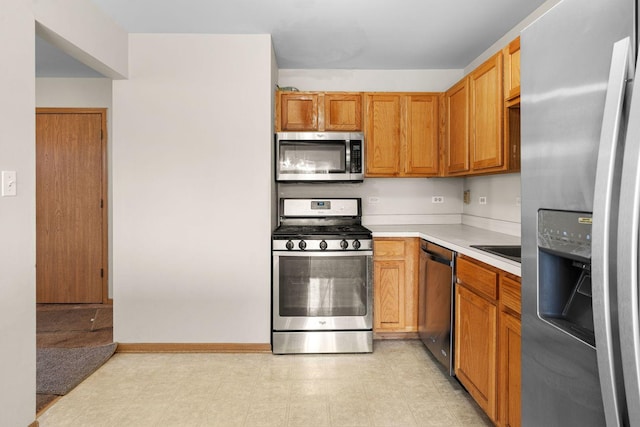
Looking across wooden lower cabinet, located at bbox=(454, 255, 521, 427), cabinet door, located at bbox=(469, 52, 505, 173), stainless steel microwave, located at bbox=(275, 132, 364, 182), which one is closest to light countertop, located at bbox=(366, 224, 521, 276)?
wooden lower cabinet, located at bbox=(454, 255, 521, 427)

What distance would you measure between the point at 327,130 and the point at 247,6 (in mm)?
1230

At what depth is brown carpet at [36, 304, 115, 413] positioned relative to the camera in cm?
271

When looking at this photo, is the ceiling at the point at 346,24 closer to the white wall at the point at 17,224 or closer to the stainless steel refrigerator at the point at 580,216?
the white wall at the point at 17,224

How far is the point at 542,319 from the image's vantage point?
1082mm

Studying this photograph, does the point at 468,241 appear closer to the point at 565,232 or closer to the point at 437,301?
the point at 437,301

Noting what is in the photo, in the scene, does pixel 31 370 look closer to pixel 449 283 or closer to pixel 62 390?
pixel 62 390

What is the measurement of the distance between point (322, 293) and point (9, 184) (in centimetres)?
204

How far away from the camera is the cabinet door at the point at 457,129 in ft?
9.93

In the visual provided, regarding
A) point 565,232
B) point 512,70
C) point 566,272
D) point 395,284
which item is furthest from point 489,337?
point 512,70

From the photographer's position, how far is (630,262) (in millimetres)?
725

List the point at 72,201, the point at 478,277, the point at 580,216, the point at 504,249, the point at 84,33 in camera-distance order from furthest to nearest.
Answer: the point at 72,201
the point at 84,33
the point at 504,249
the point at 478,277
the point at 580,216

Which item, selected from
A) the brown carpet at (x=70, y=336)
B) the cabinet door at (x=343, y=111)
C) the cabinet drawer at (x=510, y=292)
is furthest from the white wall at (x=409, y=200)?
the brown carpet at (x=70, y=336)

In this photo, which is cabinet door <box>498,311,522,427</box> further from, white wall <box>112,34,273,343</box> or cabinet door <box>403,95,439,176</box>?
cabinet door <box>403,95,439,176</box>

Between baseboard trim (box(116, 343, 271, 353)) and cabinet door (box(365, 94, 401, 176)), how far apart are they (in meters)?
1.77
